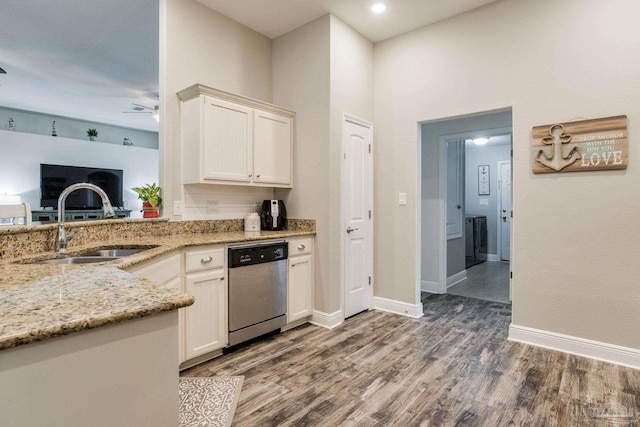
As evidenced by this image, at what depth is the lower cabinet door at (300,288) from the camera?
321 cm

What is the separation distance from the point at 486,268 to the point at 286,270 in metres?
4.62

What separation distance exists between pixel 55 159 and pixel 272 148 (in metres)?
6.26

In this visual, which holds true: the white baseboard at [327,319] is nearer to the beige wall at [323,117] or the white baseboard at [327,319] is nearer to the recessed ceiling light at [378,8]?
the beige wall at [323,117]

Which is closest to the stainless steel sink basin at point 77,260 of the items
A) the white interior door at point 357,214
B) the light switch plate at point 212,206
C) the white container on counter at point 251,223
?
the light switch plate at point 212,206

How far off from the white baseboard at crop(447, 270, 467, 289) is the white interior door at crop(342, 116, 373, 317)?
→ 5.47 ft

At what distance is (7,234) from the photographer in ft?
6.07

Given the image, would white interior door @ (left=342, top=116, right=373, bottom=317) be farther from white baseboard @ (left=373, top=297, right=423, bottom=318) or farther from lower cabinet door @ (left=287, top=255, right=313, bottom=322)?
lower cabinet door @ (left=287, top=255, right=313, bottom=322)

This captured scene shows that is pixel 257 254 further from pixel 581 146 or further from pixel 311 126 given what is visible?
pixel 581 146

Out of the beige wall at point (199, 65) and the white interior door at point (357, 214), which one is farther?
the white interior door at point (357, 214)

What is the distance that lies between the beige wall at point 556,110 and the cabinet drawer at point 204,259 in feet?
6.63

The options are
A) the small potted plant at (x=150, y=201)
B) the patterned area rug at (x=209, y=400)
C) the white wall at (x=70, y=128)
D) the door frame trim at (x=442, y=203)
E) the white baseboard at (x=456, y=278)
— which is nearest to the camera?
the patterned area rug at (x=209, y=400)

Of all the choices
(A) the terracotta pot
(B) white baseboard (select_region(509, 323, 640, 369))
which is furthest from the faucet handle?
(B) white baseboard (select_region(509, 323, 640, 369))

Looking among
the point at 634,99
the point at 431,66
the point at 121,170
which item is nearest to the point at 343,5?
the point at 431,66

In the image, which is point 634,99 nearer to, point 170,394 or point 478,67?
point 478,67
